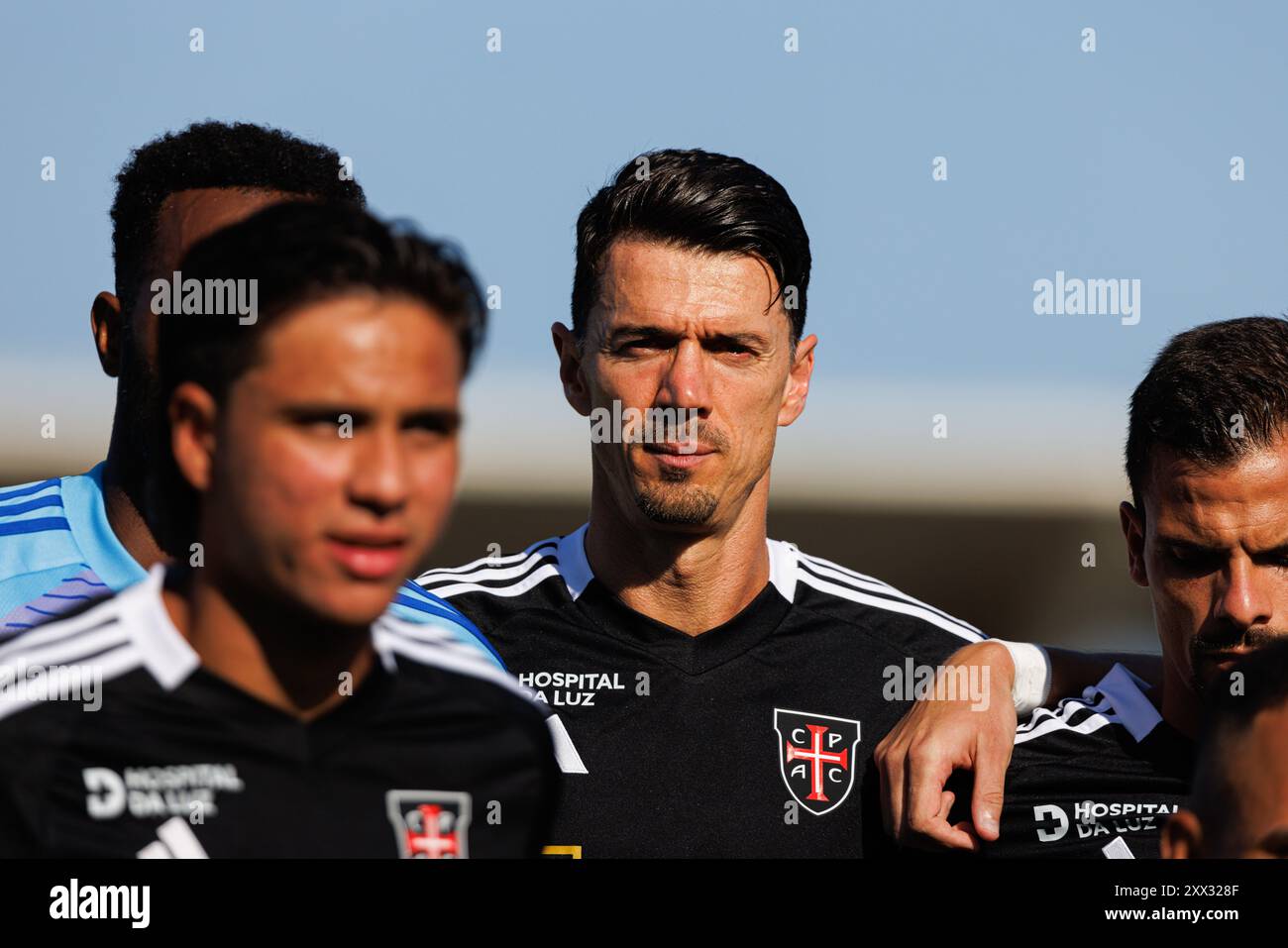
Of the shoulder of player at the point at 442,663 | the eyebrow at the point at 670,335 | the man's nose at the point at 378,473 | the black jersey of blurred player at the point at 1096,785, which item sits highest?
the eyebrow at the point at 670,335

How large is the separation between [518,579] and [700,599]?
46 cm

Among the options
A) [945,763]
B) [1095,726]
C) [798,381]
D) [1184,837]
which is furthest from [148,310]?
[1095,726]

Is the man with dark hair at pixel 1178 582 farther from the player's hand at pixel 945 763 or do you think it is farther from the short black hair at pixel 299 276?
the short black hair at pixel 299 276

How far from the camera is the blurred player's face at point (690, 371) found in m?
2.86

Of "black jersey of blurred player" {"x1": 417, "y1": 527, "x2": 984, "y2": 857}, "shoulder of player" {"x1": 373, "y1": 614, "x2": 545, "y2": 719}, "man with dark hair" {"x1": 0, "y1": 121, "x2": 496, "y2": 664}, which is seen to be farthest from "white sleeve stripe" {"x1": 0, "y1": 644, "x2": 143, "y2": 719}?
"black jersey of blurred player" {"x1": 417, "y1": 527, "x2": 984, "y2": 857}

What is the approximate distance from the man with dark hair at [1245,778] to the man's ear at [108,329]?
2.01 metres

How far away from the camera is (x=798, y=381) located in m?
3.23

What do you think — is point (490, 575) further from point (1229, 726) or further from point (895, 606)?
point (1229, 726)

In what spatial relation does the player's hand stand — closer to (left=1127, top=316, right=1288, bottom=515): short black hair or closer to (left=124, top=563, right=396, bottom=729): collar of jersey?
(left=1127, top=316, right=1288, bottom=515): short black hair

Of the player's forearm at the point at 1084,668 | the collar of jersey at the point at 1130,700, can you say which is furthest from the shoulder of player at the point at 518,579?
the collar of jersey at the point at 1130,700

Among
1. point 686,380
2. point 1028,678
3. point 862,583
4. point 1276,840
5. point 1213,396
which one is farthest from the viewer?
point 862,583

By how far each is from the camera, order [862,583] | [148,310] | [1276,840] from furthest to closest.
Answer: [862,583] < [148,310] < [1276,840]
